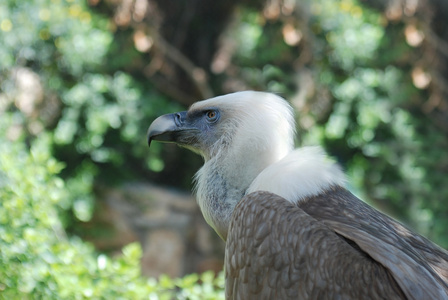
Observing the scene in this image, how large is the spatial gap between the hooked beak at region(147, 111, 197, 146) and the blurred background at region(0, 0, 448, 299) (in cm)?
338

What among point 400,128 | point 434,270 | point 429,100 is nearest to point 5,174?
point 434,270

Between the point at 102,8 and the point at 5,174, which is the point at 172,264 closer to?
the point at 102,8

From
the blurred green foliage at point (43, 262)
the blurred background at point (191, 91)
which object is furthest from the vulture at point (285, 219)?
the blurred background at point (191, 91)

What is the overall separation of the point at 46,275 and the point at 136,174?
4186 millimetres

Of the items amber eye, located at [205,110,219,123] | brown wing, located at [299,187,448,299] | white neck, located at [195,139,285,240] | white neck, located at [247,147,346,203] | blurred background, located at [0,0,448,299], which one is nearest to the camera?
brown wing, located at [299,187,448,299]

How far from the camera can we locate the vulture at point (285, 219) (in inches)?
80.5

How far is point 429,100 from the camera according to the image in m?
7.79

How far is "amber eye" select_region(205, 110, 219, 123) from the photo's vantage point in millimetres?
3010

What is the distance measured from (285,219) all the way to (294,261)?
0.16 m

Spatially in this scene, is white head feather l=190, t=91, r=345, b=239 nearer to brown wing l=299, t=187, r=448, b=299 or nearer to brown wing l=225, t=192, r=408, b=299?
brown wing l=299, t=187, r=448, b=299

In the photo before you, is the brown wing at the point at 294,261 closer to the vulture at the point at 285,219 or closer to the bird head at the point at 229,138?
the vulture at the point at 285,219

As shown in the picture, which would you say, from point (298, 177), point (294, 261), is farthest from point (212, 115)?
point (294, 261)

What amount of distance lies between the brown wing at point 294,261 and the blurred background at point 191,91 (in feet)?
13.5

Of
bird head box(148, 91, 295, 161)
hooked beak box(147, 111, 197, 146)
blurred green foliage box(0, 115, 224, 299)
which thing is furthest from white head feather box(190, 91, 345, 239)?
blurred green foliage box(0, 115, 224, 299)
